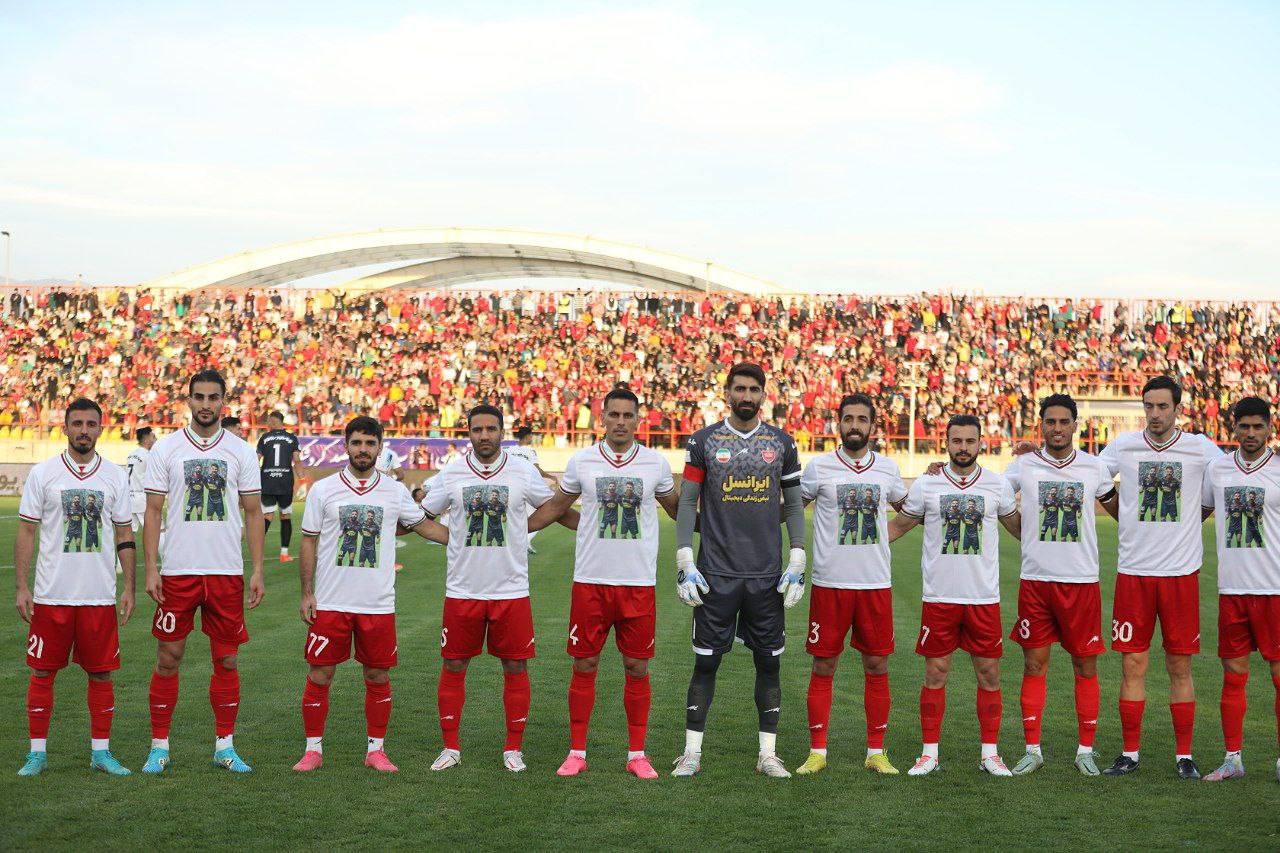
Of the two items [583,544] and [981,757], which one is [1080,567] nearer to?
[981,757]

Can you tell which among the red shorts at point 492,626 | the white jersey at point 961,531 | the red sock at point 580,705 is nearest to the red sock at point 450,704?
the red shorts at point 492,626

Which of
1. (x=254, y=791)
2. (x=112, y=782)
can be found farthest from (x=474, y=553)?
(x=112, y=782)

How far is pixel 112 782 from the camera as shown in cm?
686

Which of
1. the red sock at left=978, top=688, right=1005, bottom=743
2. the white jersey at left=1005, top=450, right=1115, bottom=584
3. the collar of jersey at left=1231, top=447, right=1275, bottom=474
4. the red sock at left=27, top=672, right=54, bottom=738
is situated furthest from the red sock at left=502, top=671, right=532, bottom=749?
the collar of jersey at left=1231, top=447, right=1275, bottom=474

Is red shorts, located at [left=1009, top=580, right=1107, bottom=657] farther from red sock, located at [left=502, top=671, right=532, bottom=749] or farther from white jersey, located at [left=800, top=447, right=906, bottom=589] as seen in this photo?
red sock, located at [left=502, top=671, right=532, bottom=749]

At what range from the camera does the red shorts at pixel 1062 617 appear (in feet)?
24.8

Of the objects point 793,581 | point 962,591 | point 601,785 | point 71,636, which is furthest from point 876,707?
point 71,636

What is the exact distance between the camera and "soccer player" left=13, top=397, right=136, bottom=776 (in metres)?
7.09

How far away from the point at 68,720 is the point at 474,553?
10.6 ft

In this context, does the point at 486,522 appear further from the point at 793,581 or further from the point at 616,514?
the point at 793,581

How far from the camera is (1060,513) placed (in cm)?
766

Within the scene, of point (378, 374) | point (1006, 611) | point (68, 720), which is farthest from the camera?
point (378, 374)

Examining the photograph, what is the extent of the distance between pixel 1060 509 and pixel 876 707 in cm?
166

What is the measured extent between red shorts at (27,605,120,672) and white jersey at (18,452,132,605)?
6 centimetres
